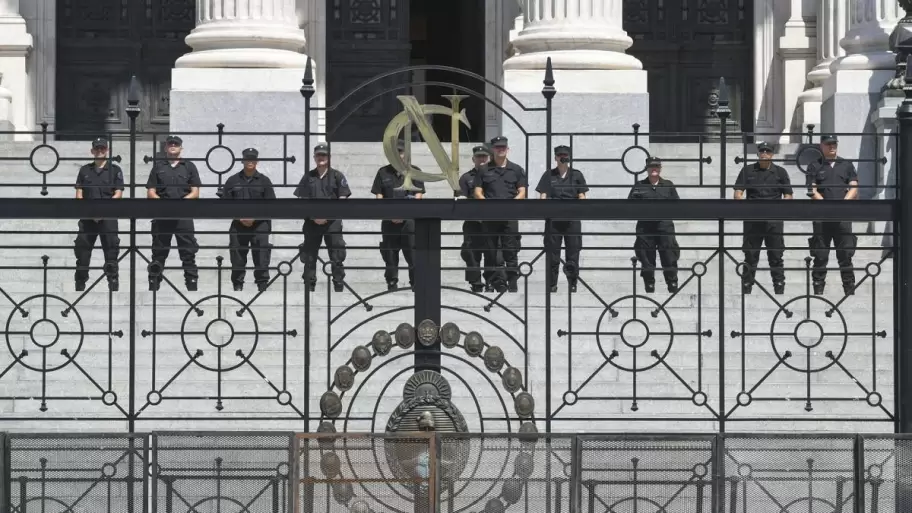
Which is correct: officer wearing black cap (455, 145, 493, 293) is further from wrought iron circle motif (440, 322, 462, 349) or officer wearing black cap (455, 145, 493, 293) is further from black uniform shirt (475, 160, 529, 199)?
wrought iron circle motif (440, 322, 462, 349)

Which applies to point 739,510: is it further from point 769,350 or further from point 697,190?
point 697,190

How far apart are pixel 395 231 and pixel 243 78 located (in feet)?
26.7

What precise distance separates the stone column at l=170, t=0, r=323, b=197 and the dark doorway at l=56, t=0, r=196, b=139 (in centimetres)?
326

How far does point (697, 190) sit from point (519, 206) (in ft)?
30.9

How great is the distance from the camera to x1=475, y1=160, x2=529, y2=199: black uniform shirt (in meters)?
17.3

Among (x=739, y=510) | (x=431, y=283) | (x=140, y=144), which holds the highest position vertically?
(x=140, y=144)

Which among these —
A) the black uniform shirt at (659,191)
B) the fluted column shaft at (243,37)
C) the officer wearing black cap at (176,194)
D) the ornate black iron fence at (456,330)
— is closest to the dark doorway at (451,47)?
the fluted column shaft at (243,37)

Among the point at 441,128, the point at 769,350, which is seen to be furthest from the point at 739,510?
the point at 441,128

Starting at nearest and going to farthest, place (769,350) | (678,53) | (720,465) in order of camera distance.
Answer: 1. (720,465)
2. (769,350)
3. (678,53)

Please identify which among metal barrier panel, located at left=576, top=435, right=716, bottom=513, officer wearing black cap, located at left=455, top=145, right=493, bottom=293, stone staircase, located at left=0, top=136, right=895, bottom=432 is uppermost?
officer wearing black cap, located at left=455, top=145, right=493, bottom=293

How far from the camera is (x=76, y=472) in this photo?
38.8ft

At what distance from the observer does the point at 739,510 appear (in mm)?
11758

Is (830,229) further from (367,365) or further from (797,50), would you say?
(797,50)

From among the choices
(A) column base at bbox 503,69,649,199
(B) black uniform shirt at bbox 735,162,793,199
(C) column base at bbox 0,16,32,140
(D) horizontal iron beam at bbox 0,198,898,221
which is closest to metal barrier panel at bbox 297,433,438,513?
(D) horizontal iron beam at bbox 0,198,898,221
